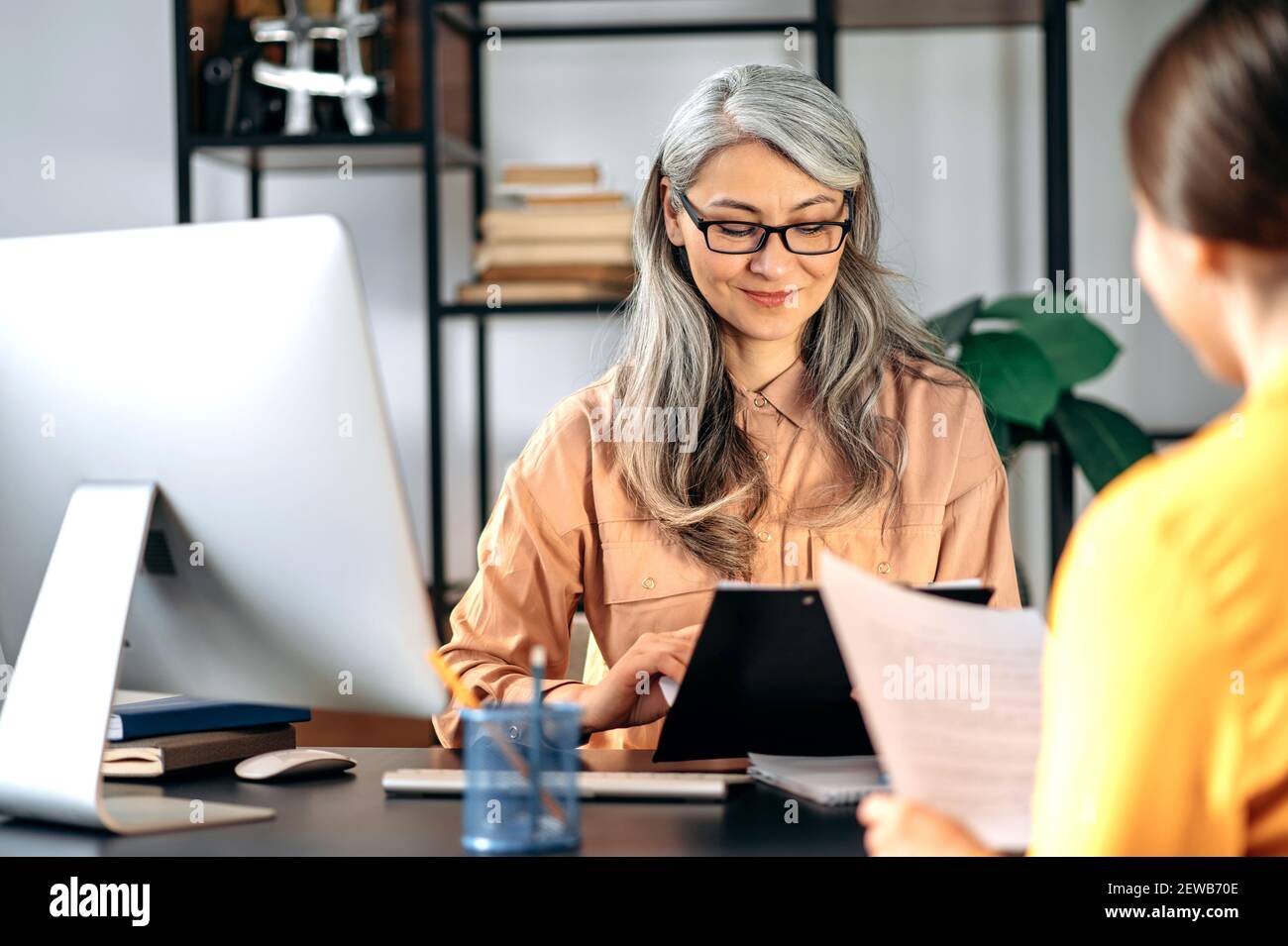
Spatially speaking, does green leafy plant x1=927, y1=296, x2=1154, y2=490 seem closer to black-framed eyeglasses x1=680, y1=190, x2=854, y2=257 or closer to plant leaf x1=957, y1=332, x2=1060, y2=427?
plant leaf x1=957, y1=332, x2=1060, y2=427

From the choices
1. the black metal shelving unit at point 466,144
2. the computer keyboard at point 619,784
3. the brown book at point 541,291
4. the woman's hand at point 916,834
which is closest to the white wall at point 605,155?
the black metal shelving unit at point 466,144

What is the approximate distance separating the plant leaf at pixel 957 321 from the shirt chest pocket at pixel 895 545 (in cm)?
85

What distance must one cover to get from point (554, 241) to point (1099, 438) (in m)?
1.11

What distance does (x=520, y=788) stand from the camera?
1004mm

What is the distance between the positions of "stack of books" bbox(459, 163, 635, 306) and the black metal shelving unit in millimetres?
40

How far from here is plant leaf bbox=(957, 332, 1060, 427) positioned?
7.99 ft

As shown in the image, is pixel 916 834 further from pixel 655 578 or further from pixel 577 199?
pixel 577 199

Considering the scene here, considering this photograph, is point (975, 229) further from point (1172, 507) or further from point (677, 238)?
point (1172, 507)

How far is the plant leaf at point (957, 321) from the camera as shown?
2.56m

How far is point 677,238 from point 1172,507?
49.3 inches

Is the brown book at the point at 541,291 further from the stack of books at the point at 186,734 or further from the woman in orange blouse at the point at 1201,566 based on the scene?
the woman in orange blouse at the point at 1201,566

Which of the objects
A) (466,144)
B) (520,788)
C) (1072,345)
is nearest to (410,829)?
(520,788)

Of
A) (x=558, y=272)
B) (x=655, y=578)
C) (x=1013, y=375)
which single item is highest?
(x=558, y=272)
